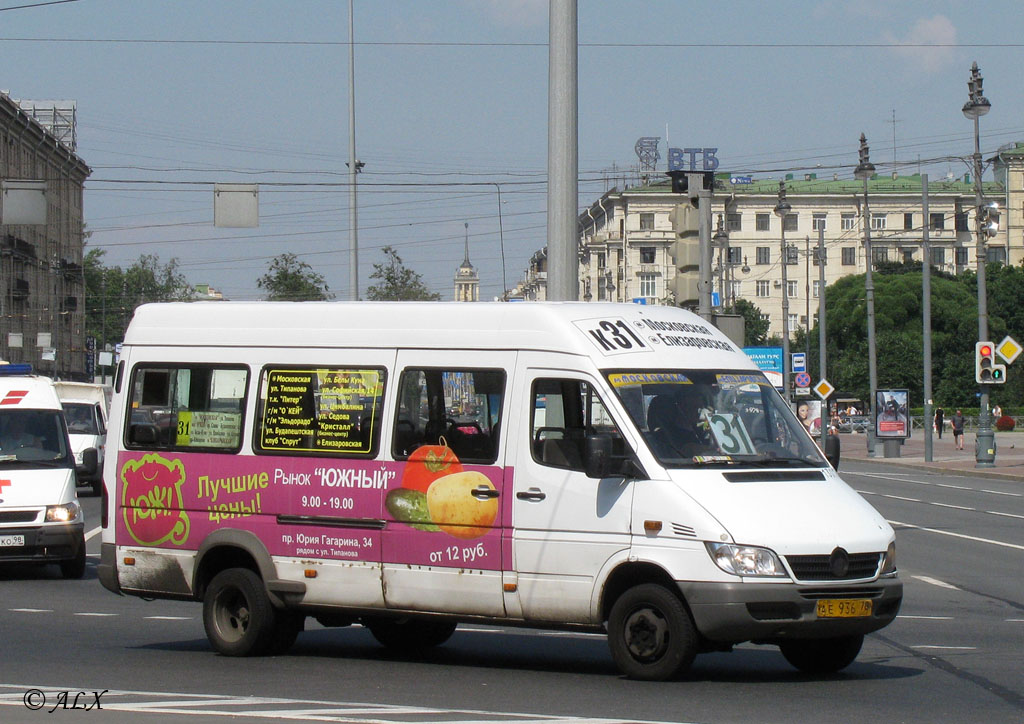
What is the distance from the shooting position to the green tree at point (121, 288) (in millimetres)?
115688

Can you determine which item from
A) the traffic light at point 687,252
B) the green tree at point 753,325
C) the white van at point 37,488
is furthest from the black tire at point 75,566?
the green tree at point 753,325

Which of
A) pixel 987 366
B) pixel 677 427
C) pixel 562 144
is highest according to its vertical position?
pixel 562 144

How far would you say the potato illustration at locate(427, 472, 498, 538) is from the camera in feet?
31.3

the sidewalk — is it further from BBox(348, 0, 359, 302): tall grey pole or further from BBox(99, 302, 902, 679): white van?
BBox(99, 302, 902, 679): white van

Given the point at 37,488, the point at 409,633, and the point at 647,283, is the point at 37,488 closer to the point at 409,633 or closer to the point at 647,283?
the point at 409,633

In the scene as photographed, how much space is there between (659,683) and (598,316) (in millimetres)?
2368

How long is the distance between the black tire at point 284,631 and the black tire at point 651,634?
8.51 feet

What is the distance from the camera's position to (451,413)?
9.90m

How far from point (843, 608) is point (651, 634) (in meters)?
1.12

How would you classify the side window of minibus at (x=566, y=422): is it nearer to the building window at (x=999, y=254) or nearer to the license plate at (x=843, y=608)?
the license plate at (x=843, y=608)

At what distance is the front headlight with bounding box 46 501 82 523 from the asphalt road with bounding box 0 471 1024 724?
2361mm

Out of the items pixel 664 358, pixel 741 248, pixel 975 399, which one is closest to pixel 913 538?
pixel 664 358

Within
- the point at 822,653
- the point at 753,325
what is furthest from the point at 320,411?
the point at 753,325

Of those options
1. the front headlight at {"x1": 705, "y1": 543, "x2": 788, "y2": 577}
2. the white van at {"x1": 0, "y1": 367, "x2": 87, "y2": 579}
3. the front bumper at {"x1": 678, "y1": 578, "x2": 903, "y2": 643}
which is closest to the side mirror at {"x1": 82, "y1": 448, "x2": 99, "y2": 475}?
the white van at {"x1": 0, "y1": 367, "x2": 87, "y2": 579}
